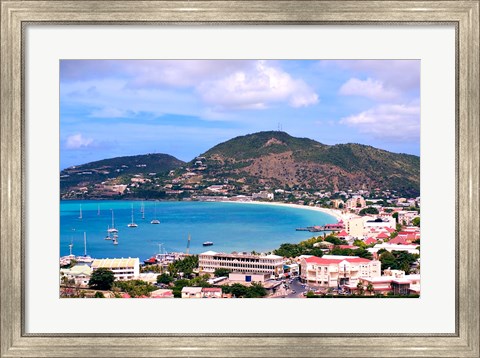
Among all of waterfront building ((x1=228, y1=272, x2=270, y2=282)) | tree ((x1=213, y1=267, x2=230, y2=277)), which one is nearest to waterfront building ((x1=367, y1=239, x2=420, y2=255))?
waterfront building ((x1=228, y1=272, x2=270, y2=282))

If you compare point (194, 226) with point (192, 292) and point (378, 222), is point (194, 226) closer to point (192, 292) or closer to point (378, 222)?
point (192, 292)

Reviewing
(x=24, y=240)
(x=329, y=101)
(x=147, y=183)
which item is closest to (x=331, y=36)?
(x=329, y=101)

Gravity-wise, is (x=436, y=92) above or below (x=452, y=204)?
above

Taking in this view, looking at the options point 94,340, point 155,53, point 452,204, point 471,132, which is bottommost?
point 94,340

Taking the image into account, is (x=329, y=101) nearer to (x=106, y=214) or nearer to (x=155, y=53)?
(x=155, y=53)

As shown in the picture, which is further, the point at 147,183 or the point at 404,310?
the point at 147,183

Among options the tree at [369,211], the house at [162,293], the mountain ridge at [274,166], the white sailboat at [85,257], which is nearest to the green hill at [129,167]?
the mountain ridge at [274,166]

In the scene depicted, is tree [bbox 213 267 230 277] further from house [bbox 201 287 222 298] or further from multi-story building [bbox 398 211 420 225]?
multi-story building [bbox 398 211 420 225]
